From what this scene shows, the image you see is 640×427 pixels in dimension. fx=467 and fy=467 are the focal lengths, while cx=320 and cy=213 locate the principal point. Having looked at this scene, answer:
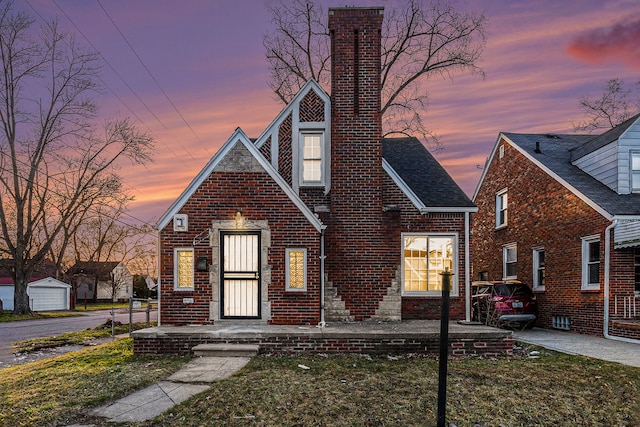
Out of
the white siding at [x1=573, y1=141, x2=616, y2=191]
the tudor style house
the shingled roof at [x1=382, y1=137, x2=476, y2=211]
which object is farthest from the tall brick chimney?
the white siding at [x1=573, y1=141, x2=616, y2=191]

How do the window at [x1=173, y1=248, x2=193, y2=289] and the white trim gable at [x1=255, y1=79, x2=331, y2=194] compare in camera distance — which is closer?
the window at [x1=173, y1=248, x2=193, y2=289]

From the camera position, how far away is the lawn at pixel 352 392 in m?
→ 5.75

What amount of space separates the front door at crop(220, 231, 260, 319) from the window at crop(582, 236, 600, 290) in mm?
9977

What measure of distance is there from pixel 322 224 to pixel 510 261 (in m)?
11.0

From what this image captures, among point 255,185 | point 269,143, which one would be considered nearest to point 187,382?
point 255,185

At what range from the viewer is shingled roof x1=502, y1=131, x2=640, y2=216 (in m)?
13.7

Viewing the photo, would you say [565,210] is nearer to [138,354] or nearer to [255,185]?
[255,185]

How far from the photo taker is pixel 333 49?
1287 cm

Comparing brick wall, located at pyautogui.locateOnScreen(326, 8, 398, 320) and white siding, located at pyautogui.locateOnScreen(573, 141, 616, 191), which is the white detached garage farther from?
white siding, located at pyautogui.locateOnScreen(573, 141, 616, 191)

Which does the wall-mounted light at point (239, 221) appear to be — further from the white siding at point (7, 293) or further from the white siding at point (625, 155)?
the white siding at point (7, 293)

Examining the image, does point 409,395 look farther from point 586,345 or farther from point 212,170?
point 586,345

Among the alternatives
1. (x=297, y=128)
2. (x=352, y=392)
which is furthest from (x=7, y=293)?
(x=352, y=392)

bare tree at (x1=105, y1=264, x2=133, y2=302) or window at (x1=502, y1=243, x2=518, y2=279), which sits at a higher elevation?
window at (x1=502, y1=243, x2=518, y2=279)

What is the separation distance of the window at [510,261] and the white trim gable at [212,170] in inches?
433
